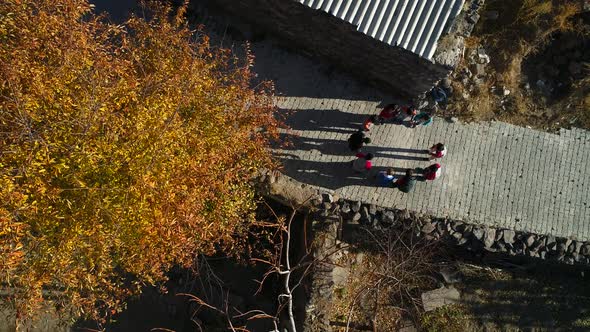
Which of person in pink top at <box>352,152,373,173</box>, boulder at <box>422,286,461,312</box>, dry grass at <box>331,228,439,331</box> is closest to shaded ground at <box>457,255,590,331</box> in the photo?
boulder at <box>422,286,461,312</box>

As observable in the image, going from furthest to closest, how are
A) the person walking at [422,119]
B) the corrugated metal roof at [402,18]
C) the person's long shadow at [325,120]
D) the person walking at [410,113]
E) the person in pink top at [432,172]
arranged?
the person's long shadow at [325,120], the person walking at [422,119], the person walking at [410,113], the person in pink top at [432,172], the corrugated metal roof at [402,18]

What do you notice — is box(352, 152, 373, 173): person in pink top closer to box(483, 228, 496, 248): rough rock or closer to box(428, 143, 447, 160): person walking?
box(428, 143, 447, 160): person walking

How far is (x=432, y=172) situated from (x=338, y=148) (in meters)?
2.59

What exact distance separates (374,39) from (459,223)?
17.8 feet

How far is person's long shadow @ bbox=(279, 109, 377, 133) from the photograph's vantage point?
13094 millimetres

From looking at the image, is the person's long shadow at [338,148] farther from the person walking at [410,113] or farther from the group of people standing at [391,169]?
the person walking at [410,113]

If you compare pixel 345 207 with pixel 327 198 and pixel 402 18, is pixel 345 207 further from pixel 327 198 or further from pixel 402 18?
pixel 402 18

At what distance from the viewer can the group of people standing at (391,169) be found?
1235 cm

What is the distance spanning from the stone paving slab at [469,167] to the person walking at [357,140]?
0.49 m

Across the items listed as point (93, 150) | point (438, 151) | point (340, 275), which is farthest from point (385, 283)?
point (93, 150)

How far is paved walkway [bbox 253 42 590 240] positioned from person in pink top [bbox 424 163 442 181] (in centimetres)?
39

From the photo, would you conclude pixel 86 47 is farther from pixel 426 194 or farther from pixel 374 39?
pixel 426 194

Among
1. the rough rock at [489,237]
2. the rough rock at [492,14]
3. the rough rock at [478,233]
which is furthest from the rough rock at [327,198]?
the rough rock at [492,14]

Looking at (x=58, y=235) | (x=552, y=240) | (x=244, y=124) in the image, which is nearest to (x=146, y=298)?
(x=58, y=235)
